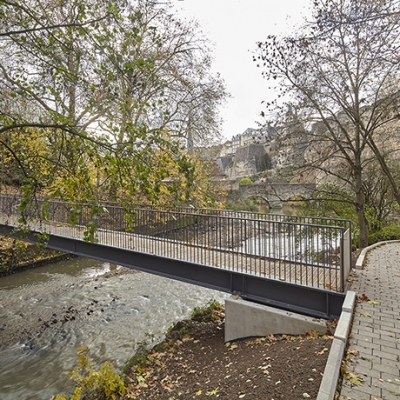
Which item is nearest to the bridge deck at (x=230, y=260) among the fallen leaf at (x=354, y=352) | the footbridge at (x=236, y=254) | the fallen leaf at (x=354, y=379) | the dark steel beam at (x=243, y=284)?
the footbridge at (x=236, y=254)

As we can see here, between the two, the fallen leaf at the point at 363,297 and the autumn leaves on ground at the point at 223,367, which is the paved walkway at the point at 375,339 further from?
the autumn leaves on ground at the point at 223,367

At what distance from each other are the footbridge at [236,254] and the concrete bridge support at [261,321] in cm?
44

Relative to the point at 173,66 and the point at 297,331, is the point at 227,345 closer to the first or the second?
the point at 297,331

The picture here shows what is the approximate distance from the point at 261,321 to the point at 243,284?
965 mm

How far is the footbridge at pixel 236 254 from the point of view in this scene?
20.4 feet

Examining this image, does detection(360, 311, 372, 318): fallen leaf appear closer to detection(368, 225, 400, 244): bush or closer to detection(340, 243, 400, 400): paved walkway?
detection(340, 243, 400, 400): paved walkway

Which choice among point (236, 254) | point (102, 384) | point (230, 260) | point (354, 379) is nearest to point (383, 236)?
point (236, 254)

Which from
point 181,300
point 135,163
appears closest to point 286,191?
point 181,300

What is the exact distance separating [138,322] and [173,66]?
1204cm

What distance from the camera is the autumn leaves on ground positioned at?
153 inches

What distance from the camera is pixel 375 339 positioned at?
454cm

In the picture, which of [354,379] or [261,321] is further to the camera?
[261,321]

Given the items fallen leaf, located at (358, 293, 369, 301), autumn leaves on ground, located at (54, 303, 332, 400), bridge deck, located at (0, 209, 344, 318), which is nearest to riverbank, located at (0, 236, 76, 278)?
bridge deck, located at (0, 209, 344, 318)

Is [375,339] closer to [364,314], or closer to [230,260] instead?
[364,314]
